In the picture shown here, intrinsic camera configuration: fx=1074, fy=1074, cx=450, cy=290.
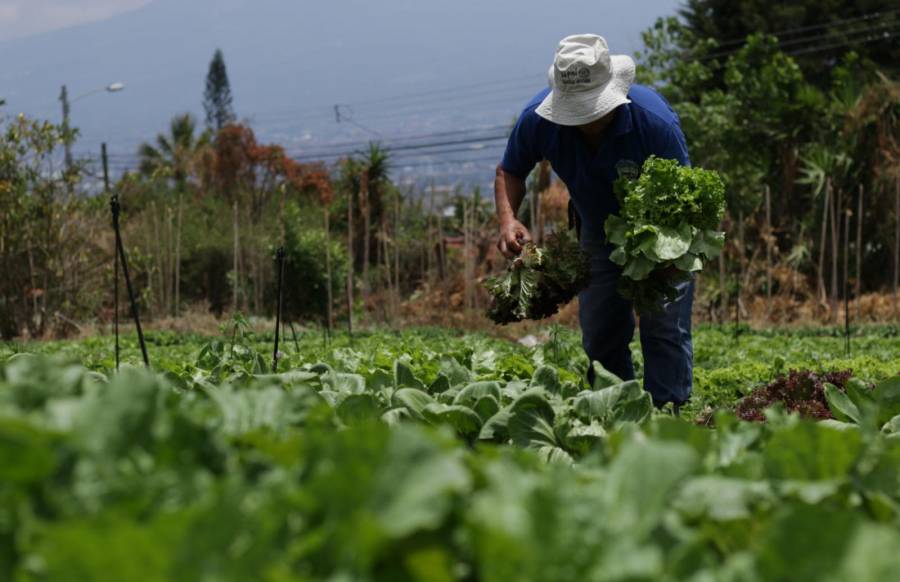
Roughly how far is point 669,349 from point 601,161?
95 centimetres

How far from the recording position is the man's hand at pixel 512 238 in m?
4.60

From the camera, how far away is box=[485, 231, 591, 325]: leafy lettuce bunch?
4.52 meters

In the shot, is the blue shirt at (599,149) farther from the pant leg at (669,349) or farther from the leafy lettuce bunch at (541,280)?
the pant leg at (669,349)

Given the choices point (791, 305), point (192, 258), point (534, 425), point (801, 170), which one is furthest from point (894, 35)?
point (534, 425)

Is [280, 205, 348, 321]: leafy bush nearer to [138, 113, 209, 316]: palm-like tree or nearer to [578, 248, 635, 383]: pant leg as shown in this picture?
[138, 113, 209, 316]: palm-like tree

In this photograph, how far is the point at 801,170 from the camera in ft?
53.0

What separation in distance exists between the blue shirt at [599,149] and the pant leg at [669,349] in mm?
458

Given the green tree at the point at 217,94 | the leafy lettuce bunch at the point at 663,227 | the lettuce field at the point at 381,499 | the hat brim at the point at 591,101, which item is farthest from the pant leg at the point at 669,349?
the green tree at the point at 217,94

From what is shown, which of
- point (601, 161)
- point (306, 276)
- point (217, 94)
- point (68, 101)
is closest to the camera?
point (601, 161)

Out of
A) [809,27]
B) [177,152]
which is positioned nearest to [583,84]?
[809,27]

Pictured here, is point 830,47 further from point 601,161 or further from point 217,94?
point 217,94

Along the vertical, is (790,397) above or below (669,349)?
below

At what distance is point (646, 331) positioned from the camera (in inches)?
192

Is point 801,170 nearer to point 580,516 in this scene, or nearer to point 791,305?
point 791,305
